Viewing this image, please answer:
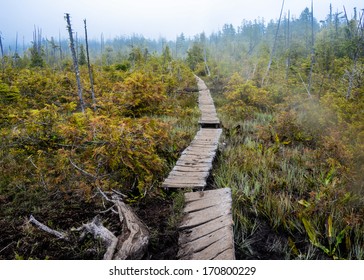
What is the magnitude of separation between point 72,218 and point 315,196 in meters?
3.83

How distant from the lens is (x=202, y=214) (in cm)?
334

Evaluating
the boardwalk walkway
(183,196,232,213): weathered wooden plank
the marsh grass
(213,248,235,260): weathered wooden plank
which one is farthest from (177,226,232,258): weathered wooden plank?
(183,196,232,213): weathered wooden plank

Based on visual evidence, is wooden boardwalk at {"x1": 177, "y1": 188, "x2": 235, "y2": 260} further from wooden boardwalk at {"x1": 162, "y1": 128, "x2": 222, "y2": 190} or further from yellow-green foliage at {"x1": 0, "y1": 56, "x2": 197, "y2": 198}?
yellow-green foliage at {"x1": 0, "y1": 56, "x2": 197, "y2": 198}

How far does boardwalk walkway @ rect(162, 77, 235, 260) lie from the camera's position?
8.67 ft

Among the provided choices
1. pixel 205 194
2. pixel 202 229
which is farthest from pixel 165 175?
pixel 202 229

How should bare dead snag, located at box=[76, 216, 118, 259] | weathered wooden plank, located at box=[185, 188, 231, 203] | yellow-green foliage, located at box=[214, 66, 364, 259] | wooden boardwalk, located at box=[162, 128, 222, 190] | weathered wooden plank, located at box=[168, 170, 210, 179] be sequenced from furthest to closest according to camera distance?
weathered wooden plank, located at box=[168, 170, 210, 179] < wooden boardwalk, located at box=[162, 128, 222, 190] < weathered wooden plank, located at box=[185, 188, 231, 203] < yellow-green foliage, located at box=[214, 66, 364, 259] < bare dead snag, located at box=[76, 216, 118, 259]

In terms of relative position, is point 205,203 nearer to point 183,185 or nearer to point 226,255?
point 183,185

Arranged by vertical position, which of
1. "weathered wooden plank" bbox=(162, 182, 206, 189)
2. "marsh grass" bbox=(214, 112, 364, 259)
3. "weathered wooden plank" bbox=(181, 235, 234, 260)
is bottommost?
"marsh grass" bbox=(214, 112, 364, 259)

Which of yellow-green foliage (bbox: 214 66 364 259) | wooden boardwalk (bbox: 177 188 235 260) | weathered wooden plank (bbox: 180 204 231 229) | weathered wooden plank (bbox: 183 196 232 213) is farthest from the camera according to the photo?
weathered wooden plank (bbox: 183 196 232 213)

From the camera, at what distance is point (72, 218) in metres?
3.63

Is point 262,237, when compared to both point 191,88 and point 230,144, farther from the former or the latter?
point 191,88

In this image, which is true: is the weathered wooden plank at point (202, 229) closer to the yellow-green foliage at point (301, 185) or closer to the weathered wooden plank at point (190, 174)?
the yellow-green foliage at point (301, 185)

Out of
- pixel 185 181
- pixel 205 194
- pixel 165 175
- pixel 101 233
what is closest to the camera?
pixel 101 233

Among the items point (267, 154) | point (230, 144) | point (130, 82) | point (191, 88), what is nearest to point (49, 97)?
point (130, 82)
